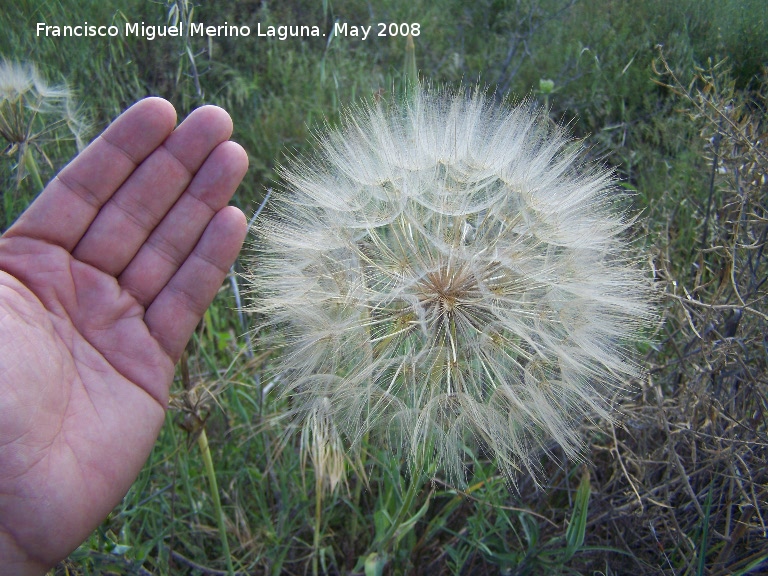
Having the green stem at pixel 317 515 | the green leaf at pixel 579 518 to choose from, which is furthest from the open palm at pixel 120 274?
the green leaf at pixel 579 518

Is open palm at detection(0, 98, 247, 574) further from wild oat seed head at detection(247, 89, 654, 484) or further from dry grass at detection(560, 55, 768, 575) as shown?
dry grass at detection(560, 55, 768, 575)

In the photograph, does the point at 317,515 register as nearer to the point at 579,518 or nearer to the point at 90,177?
the point at 579,518

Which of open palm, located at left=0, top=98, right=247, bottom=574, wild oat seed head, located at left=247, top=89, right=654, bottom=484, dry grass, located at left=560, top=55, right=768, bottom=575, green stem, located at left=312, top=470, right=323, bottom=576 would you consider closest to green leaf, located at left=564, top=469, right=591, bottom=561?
wild oat seed head, located at left=247, top=89, right=654, bottom=484

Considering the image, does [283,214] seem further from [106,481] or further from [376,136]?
[106,481]

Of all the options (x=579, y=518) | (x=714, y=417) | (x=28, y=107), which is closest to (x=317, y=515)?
(x=579, y=518)

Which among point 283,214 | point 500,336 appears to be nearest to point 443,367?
point 500,336

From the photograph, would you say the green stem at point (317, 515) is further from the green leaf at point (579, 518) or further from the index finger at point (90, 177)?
the index finger at point (90, 177)

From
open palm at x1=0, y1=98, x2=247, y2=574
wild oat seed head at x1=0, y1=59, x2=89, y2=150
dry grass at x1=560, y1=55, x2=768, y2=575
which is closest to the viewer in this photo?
open palm at x1=0, y1=98, x2=247, y2=574
